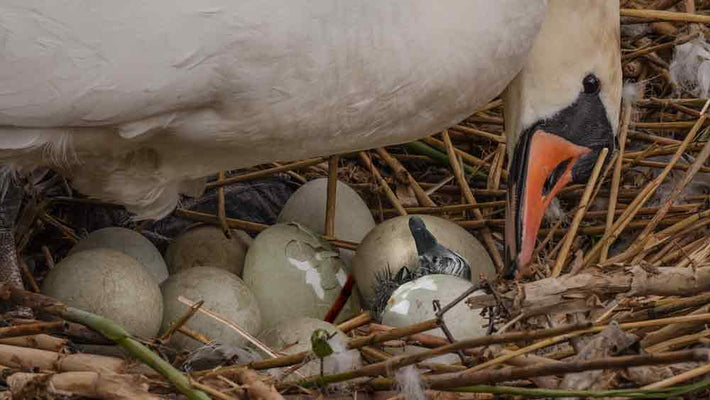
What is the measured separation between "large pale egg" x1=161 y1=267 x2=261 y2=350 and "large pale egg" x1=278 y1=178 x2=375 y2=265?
1.25ft

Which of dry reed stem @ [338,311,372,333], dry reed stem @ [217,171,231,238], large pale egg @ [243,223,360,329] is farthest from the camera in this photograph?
dry reed stem @ [217,171,231,238]

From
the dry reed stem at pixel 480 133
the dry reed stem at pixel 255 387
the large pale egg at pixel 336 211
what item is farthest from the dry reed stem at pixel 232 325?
the dry reed stem at pixel 480 133

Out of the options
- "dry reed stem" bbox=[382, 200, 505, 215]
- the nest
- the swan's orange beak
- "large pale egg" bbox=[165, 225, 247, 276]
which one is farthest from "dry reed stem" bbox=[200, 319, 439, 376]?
"dry reed stem" bbox=[382, 200, 505, 215]

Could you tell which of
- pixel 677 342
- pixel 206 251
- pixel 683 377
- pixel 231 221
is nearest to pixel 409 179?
pixel 231 221

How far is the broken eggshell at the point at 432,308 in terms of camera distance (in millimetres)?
2057

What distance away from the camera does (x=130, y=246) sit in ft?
7.79

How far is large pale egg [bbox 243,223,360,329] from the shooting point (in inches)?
91.0

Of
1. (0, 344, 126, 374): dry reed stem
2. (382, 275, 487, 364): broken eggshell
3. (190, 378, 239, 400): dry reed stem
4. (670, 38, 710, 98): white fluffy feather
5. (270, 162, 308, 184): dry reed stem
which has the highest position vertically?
(670, 38, 710, 98): white fluffy feather

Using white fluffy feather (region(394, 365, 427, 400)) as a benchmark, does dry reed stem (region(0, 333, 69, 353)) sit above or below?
below

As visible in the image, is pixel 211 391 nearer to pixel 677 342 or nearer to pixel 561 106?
pixel 677 342

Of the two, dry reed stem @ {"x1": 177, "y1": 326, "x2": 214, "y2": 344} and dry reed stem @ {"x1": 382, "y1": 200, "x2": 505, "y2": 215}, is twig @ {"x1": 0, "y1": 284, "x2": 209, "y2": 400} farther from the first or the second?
dry reed stem @ {"x1": 382, "y1": 200, "x2": 505, "y2": 215}

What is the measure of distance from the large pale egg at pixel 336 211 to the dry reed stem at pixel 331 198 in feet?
0.12

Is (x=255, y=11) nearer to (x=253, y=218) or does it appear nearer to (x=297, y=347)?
(x=297, y=347)

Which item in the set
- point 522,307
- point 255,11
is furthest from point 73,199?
point 522,307
